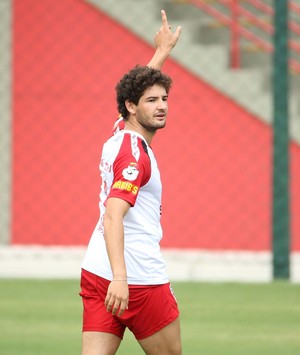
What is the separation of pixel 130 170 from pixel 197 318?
12.8 ft

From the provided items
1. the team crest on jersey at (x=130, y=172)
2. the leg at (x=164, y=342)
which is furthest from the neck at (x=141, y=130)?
the leg at (x=164, y=342)

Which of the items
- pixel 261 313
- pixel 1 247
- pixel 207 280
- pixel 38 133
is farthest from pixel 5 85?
pixel 261 313

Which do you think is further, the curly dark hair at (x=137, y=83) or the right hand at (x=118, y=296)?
the curly dark hair at (x=137, y=83)

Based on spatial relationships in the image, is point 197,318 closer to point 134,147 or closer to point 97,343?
point 97,343

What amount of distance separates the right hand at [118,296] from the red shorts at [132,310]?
270mm

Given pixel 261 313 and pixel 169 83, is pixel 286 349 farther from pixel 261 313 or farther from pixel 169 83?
pixel 169 83

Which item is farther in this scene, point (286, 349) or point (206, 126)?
point (206, 126)

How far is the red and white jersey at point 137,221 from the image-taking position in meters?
5.19

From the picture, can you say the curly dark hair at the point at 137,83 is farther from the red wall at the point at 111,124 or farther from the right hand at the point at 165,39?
the red wall at the point at 111,124

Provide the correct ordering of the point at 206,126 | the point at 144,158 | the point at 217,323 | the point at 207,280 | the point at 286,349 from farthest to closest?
the point at 206,126, the point at 207,280, the point at 217,323, the point at 286,349, the point at 144,158

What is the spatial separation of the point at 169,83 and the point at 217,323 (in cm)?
350

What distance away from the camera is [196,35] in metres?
13.6

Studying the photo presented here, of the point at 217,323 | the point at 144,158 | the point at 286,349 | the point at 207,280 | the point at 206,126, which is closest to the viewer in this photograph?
the point at 144,158

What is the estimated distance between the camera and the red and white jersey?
204 inches
